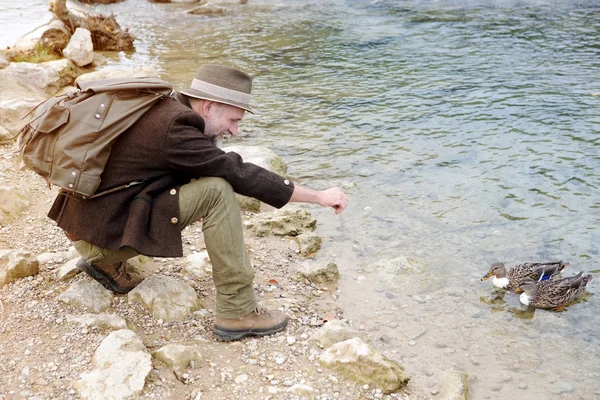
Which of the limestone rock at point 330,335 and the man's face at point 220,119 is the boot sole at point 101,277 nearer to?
the man's face at point 220,119

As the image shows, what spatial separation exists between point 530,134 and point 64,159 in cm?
890

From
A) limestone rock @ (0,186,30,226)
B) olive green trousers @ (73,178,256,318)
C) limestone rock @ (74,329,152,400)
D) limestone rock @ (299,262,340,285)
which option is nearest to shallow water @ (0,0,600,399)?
limestone rock @ (299,262,340,285)

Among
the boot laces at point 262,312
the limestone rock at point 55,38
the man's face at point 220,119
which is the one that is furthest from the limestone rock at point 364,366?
the limestone rock at point 55,38

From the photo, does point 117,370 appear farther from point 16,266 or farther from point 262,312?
point 16,266

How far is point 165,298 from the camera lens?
5.09 m

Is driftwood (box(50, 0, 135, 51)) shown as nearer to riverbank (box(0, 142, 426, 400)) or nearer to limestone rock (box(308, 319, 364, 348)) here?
riverbank (box(0, 142, 426, 400))

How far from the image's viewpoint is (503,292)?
21.3 ft

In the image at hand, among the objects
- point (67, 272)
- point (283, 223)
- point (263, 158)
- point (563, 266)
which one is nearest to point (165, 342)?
point (67, 272)

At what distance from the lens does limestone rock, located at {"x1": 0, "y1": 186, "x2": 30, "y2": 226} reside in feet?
21.1

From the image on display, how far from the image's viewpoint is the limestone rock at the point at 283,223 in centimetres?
736

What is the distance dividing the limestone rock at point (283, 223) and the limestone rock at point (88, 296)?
2.53 meters

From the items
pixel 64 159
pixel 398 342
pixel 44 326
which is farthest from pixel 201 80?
pixel 398 342

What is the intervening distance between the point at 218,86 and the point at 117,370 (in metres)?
2.26

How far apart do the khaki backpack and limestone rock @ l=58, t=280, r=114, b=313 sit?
120 centimetres
